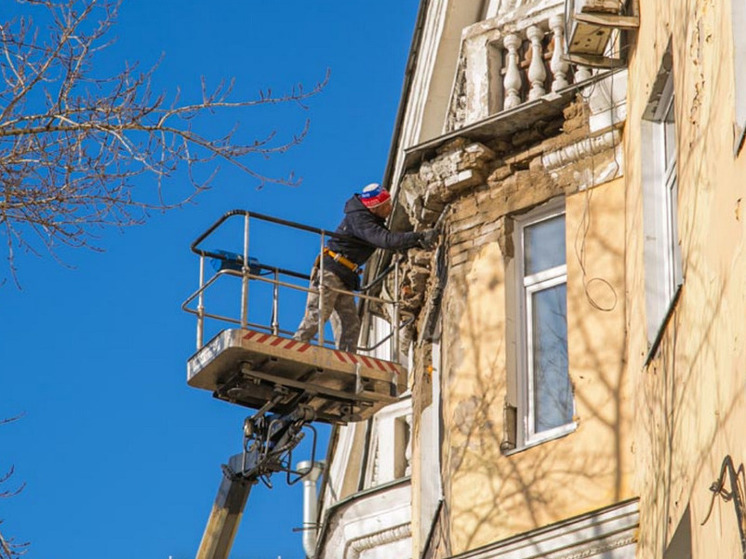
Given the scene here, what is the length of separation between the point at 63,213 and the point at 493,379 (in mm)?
4594

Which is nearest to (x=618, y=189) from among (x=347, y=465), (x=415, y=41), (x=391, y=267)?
(x=391, y=267)

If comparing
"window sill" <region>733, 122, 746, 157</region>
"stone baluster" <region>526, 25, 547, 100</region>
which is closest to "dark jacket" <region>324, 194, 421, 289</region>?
"stone baluster" <region>526, 25, 547, 100</region>

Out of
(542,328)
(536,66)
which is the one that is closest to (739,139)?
(542,328)

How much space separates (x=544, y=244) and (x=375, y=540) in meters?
5.70

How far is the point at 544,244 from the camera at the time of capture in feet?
48.5

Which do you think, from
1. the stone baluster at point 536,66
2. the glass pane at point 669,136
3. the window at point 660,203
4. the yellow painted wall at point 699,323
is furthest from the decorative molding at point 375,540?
the glass pane at point 669,136

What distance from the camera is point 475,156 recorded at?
1522 cm

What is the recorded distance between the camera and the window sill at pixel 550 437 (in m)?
13.7

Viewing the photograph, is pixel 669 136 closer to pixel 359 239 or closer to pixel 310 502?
pixel 359 239

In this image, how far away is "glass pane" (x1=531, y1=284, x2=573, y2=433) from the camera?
46.3ft

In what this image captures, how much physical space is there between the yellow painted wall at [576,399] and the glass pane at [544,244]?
0.24 m

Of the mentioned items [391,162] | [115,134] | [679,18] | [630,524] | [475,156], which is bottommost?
[630,524]

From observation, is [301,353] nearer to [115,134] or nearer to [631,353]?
[631,353]

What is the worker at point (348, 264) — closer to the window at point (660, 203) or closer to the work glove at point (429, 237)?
the work glove at point (429, 237)
